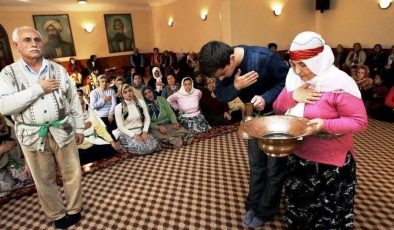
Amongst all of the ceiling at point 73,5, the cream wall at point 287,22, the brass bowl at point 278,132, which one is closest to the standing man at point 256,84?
the brass bowl at point 278,132

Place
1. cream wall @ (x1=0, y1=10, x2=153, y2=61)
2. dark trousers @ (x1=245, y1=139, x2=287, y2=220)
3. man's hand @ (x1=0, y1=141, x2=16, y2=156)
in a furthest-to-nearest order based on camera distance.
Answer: cream wall @ (x1=0, y1=10, x2=153, y2=61) → man's hand @ (x1=0, y1=141, x2=16, y2=156) → dark trousers @ (x1=245, y1=139, x2=287, y2=220)

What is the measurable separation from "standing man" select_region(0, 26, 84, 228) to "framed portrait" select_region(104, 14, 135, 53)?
10505mm

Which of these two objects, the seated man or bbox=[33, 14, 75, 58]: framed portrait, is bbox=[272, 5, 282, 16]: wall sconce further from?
bbox=[33, 14, 75, 58]: framed portrait

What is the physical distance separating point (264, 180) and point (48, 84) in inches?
73.0

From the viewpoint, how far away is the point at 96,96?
497cm

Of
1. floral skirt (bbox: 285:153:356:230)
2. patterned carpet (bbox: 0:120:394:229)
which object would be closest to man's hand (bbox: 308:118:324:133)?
floral skirt (bbox: 285:153:356:230)

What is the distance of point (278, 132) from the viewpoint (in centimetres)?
158

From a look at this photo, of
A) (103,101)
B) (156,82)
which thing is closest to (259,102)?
(103,101)

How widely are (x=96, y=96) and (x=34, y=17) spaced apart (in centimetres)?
766

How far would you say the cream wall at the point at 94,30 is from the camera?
1035 cm

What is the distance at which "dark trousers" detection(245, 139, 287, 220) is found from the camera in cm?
208

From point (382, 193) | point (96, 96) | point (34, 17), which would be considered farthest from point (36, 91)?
point (34, 17)

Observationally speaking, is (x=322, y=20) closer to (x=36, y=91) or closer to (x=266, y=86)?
(x=266, y=86)

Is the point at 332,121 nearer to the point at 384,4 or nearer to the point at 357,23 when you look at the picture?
the point at 384,4
